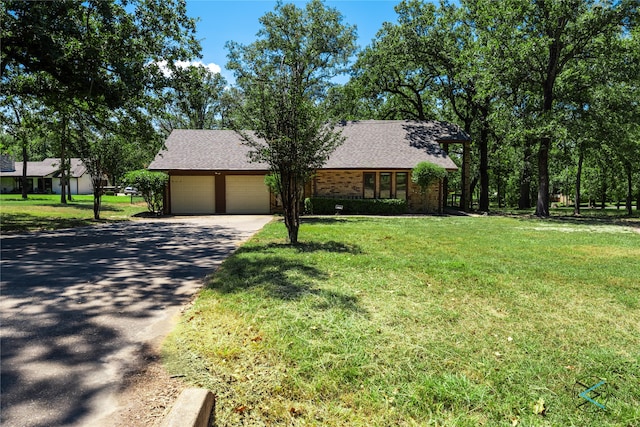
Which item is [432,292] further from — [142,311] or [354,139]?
[354,139]

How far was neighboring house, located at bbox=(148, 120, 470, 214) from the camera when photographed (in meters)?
20.7

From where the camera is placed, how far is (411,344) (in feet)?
10.8

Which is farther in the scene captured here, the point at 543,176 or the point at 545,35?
the point at 543,176

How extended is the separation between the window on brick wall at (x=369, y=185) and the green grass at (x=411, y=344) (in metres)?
14.7

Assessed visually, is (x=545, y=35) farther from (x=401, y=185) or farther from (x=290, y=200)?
(x=290, y=200)

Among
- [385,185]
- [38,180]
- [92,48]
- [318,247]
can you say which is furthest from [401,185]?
[38,180]

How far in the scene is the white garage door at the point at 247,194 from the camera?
21.6 metres

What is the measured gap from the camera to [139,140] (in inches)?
584

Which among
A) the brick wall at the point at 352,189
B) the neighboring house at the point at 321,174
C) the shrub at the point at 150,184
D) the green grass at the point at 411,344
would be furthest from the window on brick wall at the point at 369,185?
the green grass at the point at 411,344

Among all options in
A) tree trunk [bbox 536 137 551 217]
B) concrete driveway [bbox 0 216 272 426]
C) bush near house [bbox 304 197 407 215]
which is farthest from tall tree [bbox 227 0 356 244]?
tree trunk [bbox 536 137 551 217]

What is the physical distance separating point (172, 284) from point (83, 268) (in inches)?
79.0

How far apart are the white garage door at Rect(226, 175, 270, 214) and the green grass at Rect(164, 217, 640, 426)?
620 inches

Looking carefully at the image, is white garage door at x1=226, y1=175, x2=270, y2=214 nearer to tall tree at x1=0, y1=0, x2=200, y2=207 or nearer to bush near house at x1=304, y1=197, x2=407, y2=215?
bush near house at x1=304, y1=197, x2=407, y2=215

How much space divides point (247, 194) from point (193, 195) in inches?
121
